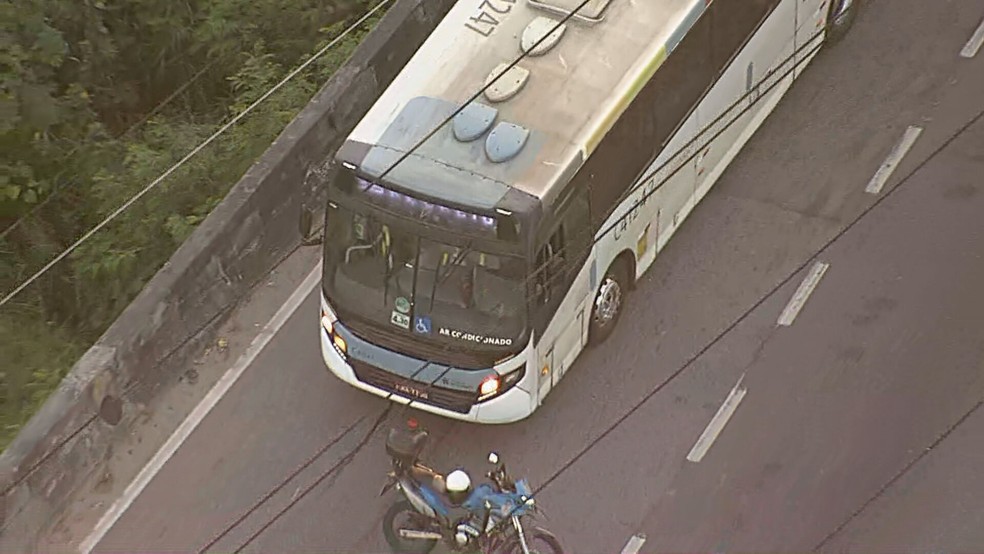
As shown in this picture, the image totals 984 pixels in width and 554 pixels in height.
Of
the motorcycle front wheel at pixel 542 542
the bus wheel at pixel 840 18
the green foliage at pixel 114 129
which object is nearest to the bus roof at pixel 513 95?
the motorcycle front wheel at pixel 542 542

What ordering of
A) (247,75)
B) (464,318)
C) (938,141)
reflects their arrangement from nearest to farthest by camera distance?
(464,318), (938,141), (247,75)

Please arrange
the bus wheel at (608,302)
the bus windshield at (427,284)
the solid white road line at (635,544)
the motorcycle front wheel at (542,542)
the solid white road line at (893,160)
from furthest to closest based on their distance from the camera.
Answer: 1. the solid white road line at (893,160)
2. the bus wheel at (608,302)
3. the solid white road line at (635,544)
4. the motorcycle front wheel at (542,542)
5. the bus windshield at (427,284)

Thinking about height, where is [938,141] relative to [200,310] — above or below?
above

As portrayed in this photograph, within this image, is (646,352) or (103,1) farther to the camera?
(103,1)

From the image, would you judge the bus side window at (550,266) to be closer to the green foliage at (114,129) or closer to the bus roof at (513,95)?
the bus roof at (513,95)

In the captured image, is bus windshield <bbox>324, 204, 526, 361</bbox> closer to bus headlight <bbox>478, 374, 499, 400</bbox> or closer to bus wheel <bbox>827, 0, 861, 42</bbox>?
bus headlight <bbox>478, 374, 499, 400</bbox>

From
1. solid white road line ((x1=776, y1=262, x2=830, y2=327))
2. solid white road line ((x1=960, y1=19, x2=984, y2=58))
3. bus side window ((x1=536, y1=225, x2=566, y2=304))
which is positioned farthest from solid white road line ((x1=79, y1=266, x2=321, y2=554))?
solid white road line ((x1=960, y1=19, x2=984, y2=58))

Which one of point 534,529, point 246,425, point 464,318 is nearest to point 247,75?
point 246,425

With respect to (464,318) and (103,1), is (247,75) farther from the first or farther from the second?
(464,318)
